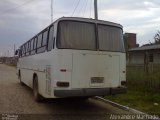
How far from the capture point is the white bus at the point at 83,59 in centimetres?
941

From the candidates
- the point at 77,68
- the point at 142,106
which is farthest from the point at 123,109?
the point at 77,68

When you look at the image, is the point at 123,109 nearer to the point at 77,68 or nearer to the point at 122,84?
the point at 122,84

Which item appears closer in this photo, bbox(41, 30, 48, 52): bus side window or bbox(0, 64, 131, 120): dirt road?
bbox(0, 64, 131, 120): dirt road

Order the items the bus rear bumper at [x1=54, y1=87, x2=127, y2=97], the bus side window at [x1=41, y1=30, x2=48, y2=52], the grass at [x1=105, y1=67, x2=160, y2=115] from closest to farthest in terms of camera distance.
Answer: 1. the bus rear bumper at [x1=54, y1=87, x2=127, y2=97]
2. the grass at [x1=105, y1=67, x2=160, y2=115]
3. the bus side window at [x1=41, y1=30, x2=48, y2=52]

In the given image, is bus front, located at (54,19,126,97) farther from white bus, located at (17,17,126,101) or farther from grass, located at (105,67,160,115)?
grass, located at (105,67,160,115)

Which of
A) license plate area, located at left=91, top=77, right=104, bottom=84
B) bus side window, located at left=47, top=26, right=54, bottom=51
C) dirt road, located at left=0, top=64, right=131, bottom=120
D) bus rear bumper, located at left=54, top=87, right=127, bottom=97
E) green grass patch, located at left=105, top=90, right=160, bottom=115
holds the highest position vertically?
bus side window, located at left=47, top=26, right=54, bottom=51

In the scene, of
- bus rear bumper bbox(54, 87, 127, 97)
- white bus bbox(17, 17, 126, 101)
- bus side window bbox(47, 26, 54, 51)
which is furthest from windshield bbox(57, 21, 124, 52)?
bus rear bumper bbox(54, 87, 127, 97)

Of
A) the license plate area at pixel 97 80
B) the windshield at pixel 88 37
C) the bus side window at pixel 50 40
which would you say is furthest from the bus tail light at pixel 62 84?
the bus side window at pixel 50 40

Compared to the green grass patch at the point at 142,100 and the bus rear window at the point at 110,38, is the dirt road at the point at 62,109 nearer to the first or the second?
the green grass patch at the point at 142,100

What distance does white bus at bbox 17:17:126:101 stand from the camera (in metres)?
9.41

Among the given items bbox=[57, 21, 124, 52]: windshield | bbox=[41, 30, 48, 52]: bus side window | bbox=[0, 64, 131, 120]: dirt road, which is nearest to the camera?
bbox=[0, 64, 131, 120]: dirt road

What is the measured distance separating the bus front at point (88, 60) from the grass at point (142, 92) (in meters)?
1.16

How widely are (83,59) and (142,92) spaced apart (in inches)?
183

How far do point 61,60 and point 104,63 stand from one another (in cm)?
150
